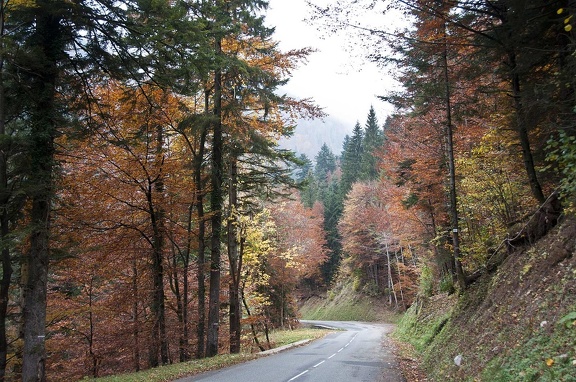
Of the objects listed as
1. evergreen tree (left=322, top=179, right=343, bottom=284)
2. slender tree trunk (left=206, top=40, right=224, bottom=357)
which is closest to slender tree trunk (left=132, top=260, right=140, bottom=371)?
slender tree trunk (left=206, top=40, right=224, bottom=357)

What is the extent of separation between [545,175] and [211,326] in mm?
12992

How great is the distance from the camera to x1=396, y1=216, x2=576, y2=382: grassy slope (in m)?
4.92

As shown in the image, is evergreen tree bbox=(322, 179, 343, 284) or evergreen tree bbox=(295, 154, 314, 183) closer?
evergreen tree bbox=(295, 154, 314, 183)

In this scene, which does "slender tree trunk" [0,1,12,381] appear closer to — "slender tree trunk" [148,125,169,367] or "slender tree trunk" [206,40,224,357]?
"slender tree trunk" [148,125,169,367]

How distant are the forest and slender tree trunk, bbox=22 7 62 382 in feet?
0.14

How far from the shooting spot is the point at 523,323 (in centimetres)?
639

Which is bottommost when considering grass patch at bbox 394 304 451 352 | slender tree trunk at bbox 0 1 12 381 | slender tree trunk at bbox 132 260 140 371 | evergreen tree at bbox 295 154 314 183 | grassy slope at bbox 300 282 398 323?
grassy slope at bbox 300 282 398 323

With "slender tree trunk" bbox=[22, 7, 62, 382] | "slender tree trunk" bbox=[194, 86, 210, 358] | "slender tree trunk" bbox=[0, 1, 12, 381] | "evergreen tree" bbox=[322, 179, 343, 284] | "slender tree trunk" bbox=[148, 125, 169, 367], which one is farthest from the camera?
"evergreen tree" bbox=[322, 179, 343, 284]

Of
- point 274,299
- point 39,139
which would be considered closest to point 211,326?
point 39,139

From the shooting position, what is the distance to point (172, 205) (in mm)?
15008

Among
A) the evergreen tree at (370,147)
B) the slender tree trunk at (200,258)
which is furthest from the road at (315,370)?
the evergreen tree at (370,147)

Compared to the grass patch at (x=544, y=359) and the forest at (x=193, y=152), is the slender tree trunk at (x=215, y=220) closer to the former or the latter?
the forest at (x=193, y=152)

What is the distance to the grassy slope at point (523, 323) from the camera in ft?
16.2

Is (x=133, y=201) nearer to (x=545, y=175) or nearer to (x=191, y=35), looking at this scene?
(x=191, y=35)
